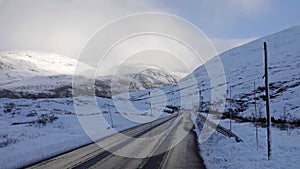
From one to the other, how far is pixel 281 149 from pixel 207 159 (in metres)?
3.83

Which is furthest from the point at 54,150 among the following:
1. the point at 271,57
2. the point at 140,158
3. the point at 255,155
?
the point at 271,57

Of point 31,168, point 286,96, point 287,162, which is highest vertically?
point 286,96

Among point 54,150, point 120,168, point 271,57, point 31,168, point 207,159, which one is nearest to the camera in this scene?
point 120,168

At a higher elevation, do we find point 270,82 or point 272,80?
point 272,80

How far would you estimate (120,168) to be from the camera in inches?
455

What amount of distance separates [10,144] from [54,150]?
14.1ft

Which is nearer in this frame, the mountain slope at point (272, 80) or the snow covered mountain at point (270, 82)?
the mountain slope at point (272, 80)

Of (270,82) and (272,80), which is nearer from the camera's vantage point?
(270,82)

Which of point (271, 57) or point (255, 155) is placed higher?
point (271, 57)

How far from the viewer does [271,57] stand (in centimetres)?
18212

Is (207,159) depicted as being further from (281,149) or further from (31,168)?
(31,168)

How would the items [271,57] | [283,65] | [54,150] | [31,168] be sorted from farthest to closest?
[271,57]
[283,65]
[54,150]
[31,168]

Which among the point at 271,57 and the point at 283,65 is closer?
the point at 283,65

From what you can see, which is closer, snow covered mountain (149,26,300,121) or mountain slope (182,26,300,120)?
mountain slope (182,26,300,120)
